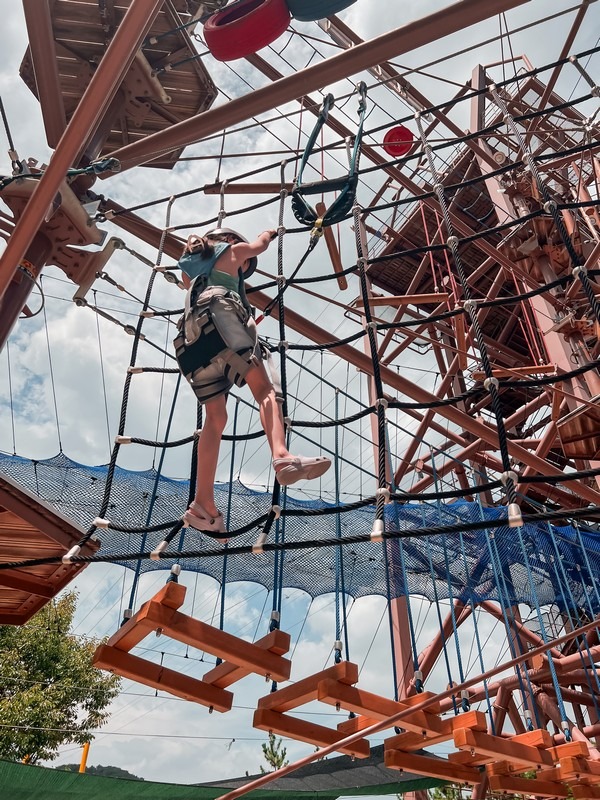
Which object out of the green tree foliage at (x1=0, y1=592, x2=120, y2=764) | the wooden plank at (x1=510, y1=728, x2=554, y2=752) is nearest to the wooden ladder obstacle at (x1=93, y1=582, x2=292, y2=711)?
the wooden plank at (x1=510, y1=728, x2=554, y2=752)

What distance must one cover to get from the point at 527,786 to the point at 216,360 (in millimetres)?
3507

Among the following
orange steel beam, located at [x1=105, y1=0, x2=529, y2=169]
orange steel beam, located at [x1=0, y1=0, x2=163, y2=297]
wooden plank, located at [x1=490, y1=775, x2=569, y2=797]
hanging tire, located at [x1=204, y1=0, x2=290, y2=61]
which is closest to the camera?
orange steel beam, located at [x1=0, y1=0, x2=163, y2=297]

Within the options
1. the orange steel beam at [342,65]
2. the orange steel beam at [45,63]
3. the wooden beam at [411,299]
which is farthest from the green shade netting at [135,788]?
the wooden beam at [411,299]

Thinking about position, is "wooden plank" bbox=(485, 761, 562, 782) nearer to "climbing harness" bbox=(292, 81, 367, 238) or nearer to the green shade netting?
the green shade netting

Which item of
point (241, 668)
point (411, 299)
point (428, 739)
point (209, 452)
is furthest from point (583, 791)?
point (411, 299)

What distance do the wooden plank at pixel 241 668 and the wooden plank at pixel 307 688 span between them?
23 centimetres

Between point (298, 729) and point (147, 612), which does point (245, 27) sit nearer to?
point (147, 612)

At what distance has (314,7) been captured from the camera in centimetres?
273

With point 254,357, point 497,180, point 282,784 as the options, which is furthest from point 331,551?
point 497,180

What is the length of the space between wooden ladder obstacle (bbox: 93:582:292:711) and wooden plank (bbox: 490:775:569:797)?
212 cm

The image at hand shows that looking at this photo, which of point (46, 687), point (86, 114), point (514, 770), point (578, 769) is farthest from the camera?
point (46, 687)

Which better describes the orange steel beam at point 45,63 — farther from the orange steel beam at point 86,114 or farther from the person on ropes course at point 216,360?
the orange steel beam at point 86,114

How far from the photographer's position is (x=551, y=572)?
649 centimetres

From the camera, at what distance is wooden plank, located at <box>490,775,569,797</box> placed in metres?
4.33
